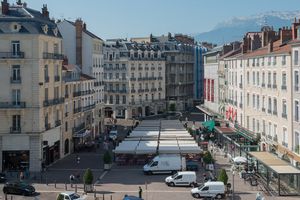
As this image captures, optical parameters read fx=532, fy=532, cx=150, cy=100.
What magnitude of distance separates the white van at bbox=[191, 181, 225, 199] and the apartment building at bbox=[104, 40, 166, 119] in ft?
254

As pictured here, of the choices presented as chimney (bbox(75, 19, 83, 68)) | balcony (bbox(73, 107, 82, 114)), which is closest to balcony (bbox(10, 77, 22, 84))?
balcony (bbox(73, 107, 82, 114))

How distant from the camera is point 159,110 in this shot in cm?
13175

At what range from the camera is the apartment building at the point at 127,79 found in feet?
391

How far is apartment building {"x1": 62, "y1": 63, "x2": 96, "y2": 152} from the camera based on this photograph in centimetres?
7000

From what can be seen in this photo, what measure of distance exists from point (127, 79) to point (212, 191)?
257 ft

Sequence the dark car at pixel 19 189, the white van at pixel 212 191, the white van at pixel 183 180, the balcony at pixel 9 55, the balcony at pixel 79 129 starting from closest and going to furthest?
1. the white van at pixel 212 191
2. the dark car at pixel 19 189
3. the white van at pixel 183 180
4. the balcony at pixel 9 55
5. the balcony at pixel 79 129

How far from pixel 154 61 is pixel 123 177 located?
77.4m

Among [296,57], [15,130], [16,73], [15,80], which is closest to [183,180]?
[296,57]

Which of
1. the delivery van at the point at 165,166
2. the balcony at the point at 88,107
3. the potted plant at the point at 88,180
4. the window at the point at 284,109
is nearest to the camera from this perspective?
the potted plant at the point at 88,180

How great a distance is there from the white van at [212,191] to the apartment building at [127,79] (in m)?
77.5

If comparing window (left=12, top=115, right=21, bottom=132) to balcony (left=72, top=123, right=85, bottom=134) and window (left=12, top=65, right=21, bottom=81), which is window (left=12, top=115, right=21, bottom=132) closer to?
window (left=12, top=65, right=21, bottom=81)

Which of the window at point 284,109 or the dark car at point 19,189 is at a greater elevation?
the window at point 284,109

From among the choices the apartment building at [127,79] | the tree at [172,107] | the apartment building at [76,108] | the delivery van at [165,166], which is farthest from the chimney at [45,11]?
the tree at [172,107]

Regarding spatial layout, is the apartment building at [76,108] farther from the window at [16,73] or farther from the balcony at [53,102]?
the window at [16,73]
